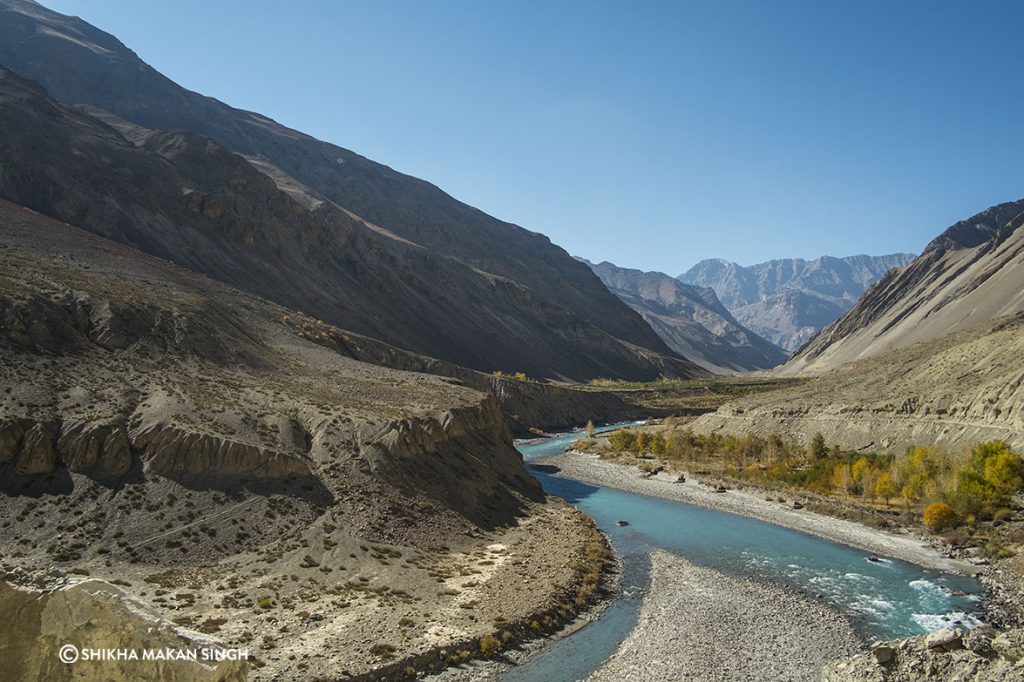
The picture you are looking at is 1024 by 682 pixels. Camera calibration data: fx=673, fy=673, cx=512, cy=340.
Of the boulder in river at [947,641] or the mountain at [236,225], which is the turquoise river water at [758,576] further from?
the mountain at [236,225]

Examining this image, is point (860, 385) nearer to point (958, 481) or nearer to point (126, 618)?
point (958, 481)

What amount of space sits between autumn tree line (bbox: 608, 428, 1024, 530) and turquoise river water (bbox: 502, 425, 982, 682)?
10.2m

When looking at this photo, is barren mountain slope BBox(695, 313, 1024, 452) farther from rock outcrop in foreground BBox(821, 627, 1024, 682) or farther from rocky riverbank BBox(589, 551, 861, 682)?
rock outcrop in foreground BBox(821, 627, 1024, 682)

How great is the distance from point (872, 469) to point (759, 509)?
11394 millimetres

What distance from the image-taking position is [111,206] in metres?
95.9

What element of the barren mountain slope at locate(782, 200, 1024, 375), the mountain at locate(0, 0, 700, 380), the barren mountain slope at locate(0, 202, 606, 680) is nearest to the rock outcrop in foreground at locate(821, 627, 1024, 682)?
the barren mountain slope at locate(0, 202, 606, 680)

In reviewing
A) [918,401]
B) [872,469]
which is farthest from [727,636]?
[918,401]

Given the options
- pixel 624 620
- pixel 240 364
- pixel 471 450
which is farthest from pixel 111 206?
pixel 624 620

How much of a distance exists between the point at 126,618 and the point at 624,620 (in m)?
26.4

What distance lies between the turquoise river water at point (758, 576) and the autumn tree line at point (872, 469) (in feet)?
33.5

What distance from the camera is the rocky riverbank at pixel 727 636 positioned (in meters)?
25.0

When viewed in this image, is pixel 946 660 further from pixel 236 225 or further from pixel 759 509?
pixel 236 225

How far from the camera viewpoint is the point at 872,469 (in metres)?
56.5

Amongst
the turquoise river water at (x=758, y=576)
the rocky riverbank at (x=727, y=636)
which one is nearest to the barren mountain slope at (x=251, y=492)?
the turquoise river water at (x=758, y=576)
